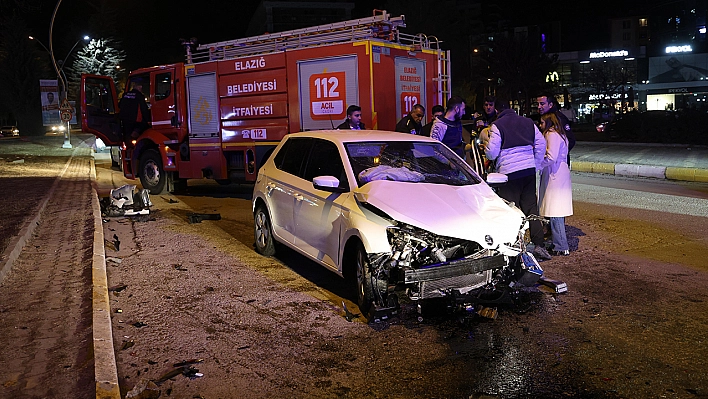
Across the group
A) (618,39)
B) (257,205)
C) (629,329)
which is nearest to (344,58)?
(257,205)

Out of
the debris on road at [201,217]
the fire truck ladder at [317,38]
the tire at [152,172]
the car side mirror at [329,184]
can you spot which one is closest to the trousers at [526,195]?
the car side mirror at [329,184]

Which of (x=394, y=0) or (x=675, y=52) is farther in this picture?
(x=675, y=52)

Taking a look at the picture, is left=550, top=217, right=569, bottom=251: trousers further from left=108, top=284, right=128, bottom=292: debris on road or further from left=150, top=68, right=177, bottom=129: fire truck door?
Result: left=150, top=68, right=177, bottom=129: fire truck door

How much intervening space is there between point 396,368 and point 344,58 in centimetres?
776

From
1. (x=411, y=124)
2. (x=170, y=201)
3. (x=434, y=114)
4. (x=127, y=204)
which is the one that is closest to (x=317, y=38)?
(x=411, y=124)

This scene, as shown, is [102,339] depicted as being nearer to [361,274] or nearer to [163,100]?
[361,274]

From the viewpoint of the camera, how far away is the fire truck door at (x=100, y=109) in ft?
50.7

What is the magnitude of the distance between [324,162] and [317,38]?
5.88 meters

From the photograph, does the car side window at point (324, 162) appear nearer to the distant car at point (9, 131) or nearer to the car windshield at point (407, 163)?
the car windshield at point (407, 163)

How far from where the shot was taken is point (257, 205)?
8.14m

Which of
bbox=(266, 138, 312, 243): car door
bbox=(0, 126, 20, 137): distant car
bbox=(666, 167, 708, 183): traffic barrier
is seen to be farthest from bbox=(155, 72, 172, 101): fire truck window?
bbox=(0, 126, 20, 137): distant car

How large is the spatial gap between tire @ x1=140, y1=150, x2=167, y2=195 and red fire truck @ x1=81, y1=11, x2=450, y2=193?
2 cm

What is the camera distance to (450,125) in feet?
30.9

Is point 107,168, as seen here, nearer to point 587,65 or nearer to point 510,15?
point 587,65
